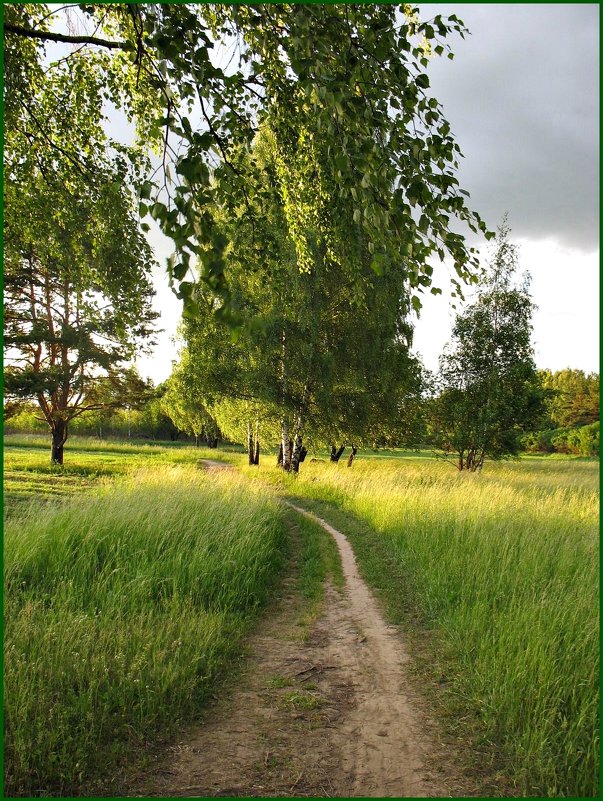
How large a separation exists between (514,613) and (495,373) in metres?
18.1

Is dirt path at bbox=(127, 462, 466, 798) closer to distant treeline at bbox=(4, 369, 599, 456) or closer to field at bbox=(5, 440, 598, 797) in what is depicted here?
field at bbox=(5, 440, 598, 797)

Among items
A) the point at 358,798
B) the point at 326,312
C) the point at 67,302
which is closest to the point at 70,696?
the point at 358,798

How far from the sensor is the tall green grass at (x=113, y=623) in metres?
3.37

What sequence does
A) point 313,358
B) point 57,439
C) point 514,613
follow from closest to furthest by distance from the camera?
1. point 514,613
2. point 313,358
3. point 57,439

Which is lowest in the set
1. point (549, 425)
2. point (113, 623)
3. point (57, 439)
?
point (113, 623)

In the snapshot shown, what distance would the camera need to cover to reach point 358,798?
10.3 ft

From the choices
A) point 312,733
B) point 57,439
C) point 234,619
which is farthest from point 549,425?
point 312,733

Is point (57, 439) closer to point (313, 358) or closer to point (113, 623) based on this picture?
point (313, 358)

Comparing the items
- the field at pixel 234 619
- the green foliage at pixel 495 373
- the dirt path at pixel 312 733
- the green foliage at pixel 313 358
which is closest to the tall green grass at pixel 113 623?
the field at pixel 234 619

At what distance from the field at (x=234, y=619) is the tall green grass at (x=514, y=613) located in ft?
0.06

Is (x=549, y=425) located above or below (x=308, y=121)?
below

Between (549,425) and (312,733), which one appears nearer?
(312,733)

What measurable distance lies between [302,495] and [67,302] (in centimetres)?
1501

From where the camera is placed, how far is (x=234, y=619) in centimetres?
584
